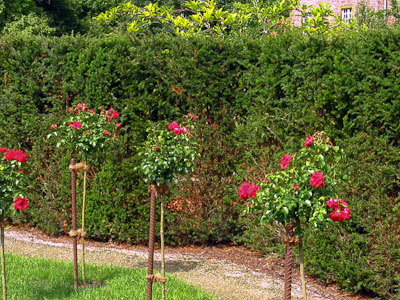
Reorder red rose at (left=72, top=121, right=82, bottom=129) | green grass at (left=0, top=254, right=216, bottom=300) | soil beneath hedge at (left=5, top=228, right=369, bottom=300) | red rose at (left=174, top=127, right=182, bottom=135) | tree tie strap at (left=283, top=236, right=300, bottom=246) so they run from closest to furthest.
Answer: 1. tree tie strap at (left=283, top=236, right=300, bottom=246)
2. red rose at (left=174, top=127, right=182, bottom=135)
3. green grass at (left=0, top=254, right=216, bottom=300)
4. red rose at (left=72, top=121, right=82, bottom=129)
5. soil beneath hedge at (left=5, top=228, right=369, bottom=300)

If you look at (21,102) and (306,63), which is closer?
(306,63)

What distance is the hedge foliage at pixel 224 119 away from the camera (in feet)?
18.1

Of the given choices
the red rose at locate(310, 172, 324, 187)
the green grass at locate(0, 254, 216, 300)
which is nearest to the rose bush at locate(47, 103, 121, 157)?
the green grass at locate(0, 254, 216, 300)

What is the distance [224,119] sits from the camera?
7398 mm

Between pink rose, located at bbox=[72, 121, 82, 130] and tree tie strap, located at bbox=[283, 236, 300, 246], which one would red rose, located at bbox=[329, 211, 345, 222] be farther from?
pink rose, located at bbox=[72, 121, 82, 130]

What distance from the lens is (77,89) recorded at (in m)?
7.84

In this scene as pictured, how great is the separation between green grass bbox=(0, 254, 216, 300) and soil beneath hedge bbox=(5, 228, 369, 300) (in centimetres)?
41

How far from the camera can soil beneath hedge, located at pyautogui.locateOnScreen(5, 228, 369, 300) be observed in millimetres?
5883

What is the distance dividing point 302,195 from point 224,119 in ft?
12.2

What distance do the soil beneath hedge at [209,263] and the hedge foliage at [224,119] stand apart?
0.56 feet

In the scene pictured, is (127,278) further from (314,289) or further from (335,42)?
(335,42)

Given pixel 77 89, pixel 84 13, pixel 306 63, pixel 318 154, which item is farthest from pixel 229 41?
pixel 84 13

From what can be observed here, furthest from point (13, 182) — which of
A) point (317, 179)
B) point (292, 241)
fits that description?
point (317, 179)

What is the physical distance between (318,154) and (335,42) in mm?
2361
